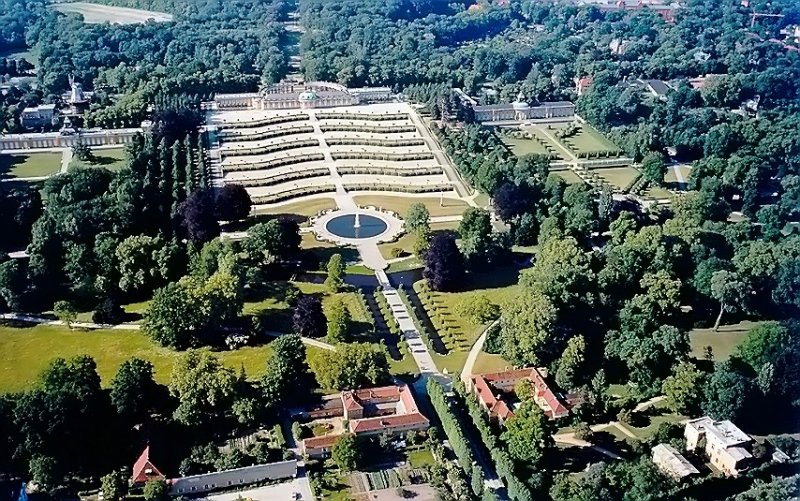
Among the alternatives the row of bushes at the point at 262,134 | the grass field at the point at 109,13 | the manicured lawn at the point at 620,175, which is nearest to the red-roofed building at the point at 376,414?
the manicured lawn at the point at 620,175

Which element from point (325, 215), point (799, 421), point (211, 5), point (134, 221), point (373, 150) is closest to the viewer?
point (799, 421)

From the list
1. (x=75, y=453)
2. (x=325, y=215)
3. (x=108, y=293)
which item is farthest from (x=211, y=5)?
(x=75, y=453)

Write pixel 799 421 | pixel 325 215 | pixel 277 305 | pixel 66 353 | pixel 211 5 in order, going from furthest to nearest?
pixel 211 5, pixel 325 215, pixel 277 305, pixel 66 353, pixel 799 421

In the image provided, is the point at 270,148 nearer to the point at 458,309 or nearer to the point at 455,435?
the point at 458,309

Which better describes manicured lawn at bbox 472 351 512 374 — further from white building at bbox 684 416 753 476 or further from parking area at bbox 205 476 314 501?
parking area at bbox 205 476 314 501

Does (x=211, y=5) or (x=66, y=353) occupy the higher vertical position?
(x=211, y=5)

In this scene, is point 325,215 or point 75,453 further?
point 325,215

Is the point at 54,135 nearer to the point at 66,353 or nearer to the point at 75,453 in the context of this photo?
the point at 66,353
